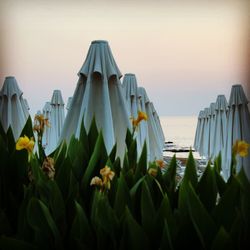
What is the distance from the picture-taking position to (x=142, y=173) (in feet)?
4.85

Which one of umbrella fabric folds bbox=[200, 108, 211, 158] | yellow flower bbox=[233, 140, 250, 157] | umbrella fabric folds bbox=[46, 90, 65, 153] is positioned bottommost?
umbrella fabric folds bbox=[200, 108, 211, 158]

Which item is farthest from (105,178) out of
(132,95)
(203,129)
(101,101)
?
(203,129)

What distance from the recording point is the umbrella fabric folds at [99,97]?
2.33 m

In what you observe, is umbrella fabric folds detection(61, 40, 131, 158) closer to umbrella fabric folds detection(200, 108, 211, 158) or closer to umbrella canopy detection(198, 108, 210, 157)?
umbrella fabric folds detection(200, 108, 211, 158)

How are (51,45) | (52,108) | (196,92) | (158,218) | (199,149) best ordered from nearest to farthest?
(158,218), (51,45), (196,92), (52,108), (199,149)

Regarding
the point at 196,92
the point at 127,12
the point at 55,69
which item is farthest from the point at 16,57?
the point at 196,92

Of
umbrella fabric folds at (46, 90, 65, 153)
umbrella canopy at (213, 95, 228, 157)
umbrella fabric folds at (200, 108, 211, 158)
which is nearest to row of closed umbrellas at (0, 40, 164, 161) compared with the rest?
umbrella fabric folds at (46, 90, 65, 153)

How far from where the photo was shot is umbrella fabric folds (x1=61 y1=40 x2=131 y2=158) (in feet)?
7.66

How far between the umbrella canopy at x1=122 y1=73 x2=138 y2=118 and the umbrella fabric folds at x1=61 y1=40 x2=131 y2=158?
1.16 m

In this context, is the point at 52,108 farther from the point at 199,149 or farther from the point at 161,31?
the point at 161,31

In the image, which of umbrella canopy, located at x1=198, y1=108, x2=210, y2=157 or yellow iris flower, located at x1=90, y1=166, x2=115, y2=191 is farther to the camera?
umbrella canopy, located at x1=198, y1=108, x2=210, y2=157

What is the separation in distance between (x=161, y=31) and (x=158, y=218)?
0.75 metres

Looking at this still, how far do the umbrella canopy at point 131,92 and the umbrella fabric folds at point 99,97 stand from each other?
1.16 metres

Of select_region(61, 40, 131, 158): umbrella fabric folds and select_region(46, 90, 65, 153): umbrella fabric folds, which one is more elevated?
select_region(61, 40, 131, 158): umbrella fabric folds
